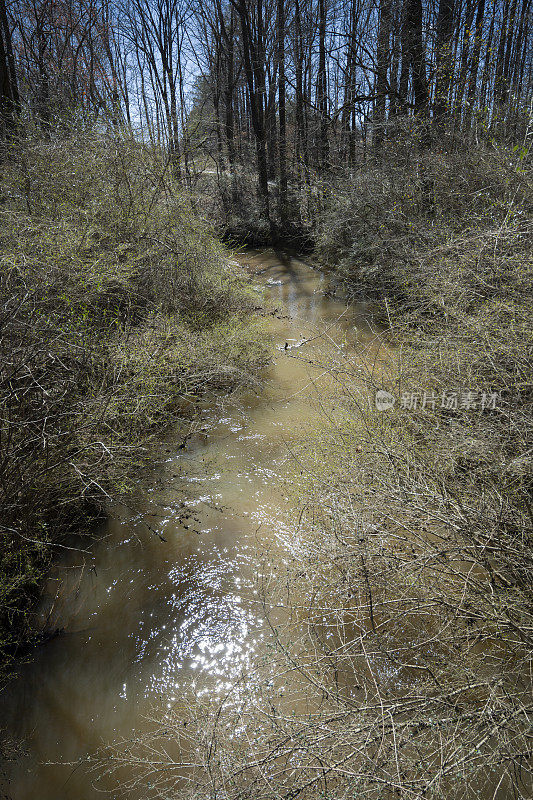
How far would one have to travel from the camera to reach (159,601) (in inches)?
126

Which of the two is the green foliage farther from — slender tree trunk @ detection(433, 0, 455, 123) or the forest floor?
slender tree trunk @ detection(433, 0, 455, 123)

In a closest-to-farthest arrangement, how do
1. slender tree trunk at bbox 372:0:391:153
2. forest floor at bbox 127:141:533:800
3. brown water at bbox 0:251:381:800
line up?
forest floor at bbox 127:141:533:800 < brown water at bbox 0:251:381:800 < slender tree trunk at bbox 372:0:391:153

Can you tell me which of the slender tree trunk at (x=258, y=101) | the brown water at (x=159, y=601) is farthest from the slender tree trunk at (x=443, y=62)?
the brown water at (x=159, y=601)

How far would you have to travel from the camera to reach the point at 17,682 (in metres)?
2.68

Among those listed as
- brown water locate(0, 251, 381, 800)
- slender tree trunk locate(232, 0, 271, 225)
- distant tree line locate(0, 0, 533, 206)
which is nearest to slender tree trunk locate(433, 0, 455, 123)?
distant tree line locate(0, 0, 533, 206)

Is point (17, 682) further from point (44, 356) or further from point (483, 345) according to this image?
point (483, 345)

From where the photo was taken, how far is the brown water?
2.51 m

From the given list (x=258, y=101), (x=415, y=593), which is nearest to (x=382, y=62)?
(x=258, y=101)

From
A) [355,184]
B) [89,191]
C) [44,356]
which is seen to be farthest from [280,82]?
[44,356]

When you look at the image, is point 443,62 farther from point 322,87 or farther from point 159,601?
point 159,601

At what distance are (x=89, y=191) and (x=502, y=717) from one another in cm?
719

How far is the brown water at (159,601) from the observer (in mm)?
2508

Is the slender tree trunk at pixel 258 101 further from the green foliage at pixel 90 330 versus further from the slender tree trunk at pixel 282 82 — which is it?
the green foliage at pixel 90 330

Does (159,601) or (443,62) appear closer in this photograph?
(159,601)
